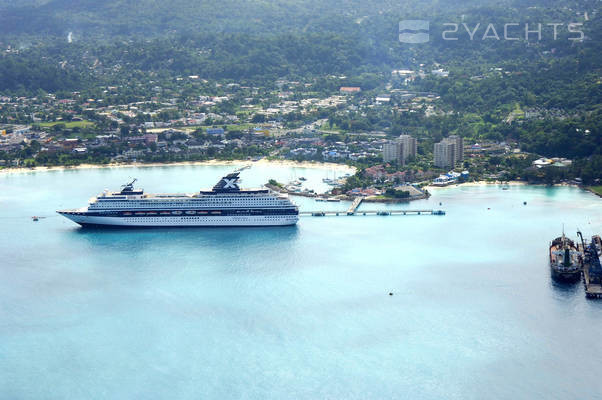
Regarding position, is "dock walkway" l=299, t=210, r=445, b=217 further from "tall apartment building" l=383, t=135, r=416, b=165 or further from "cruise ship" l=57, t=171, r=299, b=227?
"tall apartment building" l=383, t=135, r=416, b=165

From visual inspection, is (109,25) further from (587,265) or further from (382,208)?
(587,265)

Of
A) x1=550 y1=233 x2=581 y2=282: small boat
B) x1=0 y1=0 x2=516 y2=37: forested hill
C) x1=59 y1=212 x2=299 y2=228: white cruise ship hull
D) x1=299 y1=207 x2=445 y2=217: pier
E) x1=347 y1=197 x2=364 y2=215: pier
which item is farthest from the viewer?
x1=0 y1=0 x2=516 y2=37: forested hill

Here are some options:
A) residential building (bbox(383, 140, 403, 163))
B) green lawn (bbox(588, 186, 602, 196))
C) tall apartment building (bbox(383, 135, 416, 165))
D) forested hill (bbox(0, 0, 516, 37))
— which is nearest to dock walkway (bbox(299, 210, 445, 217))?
green lawn (bbox(588, 186, 602, 196))

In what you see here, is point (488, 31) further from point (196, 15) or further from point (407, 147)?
point (196, 15)

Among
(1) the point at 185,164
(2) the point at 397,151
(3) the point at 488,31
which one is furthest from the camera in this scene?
(3) the point at 488,31

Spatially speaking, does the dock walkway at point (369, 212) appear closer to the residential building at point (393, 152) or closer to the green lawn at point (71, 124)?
the residential building at point (393, 152)

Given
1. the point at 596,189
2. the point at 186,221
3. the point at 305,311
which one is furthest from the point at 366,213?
the point at 305,311
